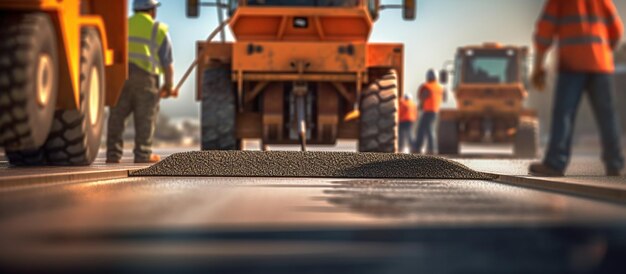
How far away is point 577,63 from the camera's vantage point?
944 centimetres

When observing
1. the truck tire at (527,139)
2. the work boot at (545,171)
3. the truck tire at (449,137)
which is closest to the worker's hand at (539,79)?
the work boot at (545,171)

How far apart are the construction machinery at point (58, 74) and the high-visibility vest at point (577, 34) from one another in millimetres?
4480

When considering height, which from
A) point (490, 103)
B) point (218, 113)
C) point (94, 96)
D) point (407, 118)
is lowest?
point (407, 118)

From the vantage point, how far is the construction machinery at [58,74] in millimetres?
7539

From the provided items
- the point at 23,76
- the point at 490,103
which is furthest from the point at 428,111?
the point at 23,76

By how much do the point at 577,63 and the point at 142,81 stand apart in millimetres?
5807

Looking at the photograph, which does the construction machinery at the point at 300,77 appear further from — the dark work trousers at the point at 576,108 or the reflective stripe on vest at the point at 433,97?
the reflective stripe on vest at the point at 433,97

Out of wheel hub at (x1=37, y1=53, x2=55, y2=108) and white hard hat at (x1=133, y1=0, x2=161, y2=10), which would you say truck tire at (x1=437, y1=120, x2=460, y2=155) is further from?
wheel hub at (x1=37, y1=53, x2=55, y2=108)

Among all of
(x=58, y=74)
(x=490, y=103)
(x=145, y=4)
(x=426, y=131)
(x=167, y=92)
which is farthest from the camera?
(x=490, y=103)

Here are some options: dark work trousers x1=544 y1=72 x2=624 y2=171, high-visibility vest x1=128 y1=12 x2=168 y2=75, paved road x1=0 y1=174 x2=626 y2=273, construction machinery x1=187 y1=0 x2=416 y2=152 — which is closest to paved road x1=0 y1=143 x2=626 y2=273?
paved road x1=0 y1=174 x2=626 y2=273

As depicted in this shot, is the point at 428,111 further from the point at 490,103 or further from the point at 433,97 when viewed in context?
the point at 490,103

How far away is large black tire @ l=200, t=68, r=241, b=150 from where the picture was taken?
13609mm

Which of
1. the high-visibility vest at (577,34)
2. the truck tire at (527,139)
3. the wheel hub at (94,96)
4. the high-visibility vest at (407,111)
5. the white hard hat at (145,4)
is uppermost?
the white hard hat at (145,4)

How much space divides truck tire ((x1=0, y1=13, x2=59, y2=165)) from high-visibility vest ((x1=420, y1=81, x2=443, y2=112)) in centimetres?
1583
